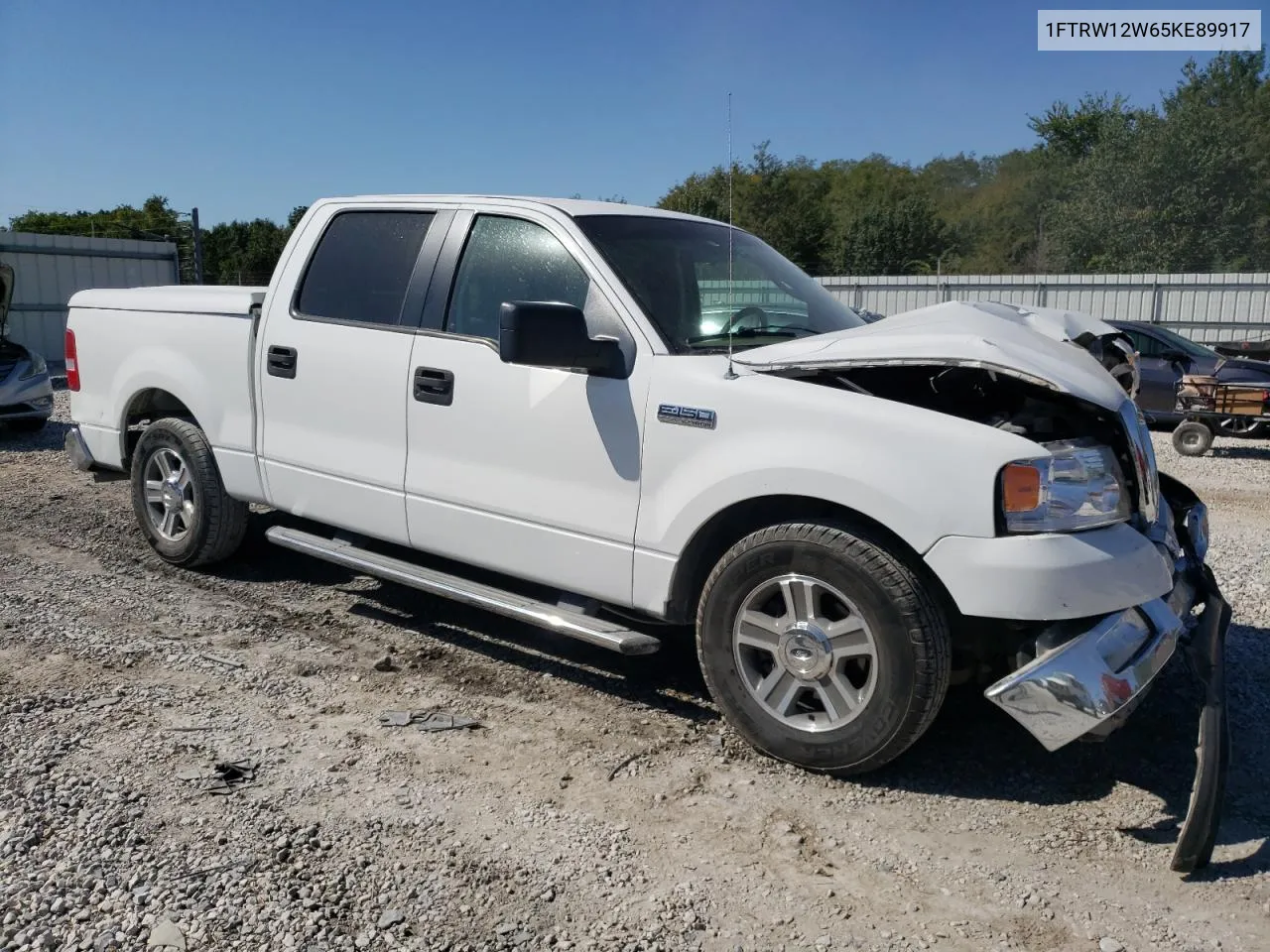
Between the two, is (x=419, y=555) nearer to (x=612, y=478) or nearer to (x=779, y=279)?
(x=612, y=478)

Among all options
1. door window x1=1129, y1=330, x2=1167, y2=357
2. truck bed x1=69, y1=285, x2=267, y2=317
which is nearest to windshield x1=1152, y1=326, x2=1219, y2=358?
door window x1=1129, y1=330, x2=1167, y2=357

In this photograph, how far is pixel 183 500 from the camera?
5934mm

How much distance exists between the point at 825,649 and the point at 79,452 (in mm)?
5008

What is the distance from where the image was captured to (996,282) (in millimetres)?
24359

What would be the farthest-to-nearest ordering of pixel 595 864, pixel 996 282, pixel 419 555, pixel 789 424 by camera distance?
pixel 996 282 < pixel 419 555 < pixel 789 424 < pixel 595 864

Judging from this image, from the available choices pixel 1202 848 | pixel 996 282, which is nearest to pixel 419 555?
pixel 1202 848

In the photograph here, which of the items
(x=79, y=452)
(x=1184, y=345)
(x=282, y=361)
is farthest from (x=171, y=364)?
(x=1184, y=345)

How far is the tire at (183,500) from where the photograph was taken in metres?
5.71

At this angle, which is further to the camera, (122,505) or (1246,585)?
(122,505)

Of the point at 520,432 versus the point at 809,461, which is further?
the point at 520,432

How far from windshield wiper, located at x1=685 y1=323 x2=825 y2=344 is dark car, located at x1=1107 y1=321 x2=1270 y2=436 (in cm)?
940

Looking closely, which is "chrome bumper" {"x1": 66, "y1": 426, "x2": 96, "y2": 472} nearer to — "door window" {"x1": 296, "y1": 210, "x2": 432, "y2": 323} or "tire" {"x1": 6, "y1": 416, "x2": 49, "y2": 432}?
"door window" {"x1": 296, "y1": 210, "x2": 432, "y2": 323}

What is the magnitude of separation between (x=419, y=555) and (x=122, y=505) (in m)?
3.85

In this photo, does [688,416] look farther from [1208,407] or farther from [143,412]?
[1208,407]
